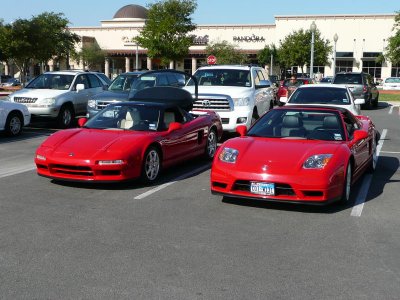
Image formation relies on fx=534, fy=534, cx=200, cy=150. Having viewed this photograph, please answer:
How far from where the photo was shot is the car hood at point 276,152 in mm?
6826

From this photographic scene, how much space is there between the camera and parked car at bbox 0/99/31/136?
535 inches

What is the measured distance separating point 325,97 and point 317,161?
752 centimetres

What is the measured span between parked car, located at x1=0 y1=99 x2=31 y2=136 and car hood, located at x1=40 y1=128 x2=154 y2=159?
5603 millimetres

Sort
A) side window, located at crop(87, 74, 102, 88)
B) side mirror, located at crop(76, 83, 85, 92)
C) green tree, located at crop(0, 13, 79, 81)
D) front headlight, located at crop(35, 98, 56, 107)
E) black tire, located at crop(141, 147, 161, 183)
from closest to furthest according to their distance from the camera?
1. black tire, located at crop(141, 147, 161, 183)
2. front headlight, located at crop(35, 98, 56, 107)
3. side mirror, located at crop(76, 83, 85, 92)
4. side window, located at crop(87, 74, 102, 88)
5. green tree, located at crop(0, 13, 79, 81)

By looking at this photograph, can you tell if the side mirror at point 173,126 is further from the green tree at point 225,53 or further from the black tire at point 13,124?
the green tree at point 225,53

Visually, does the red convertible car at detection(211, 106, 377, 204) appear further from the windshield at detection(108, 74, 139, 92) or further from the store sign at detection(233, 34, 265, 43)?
the store sign at detection(233, 34, 265, 43)

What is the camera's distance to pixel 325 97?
1401cm

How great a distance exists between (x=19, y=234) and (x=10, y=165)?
180 inches

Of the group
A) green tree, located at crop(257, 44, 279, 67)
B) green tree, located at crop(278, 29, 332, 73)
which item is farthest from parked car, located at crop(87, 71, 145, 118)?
green tree, located at crop(257, 44, 279, 67)

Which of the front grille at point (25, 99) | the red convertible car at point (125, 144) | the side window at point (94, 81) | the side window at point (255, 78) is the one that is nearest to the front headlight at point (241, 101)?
the side window at point (255, 78)

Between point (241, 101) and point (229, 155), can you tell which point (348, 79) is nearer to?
point (241, 101)

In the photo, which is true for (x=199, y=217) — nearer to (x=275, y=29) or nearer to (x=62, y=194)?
(x=62, y=194)

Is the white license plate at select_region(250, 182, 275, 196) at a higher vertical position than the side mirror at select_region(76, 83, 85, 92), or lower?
lower

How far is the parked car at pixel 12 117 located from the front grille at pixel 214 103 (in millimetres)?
4651
